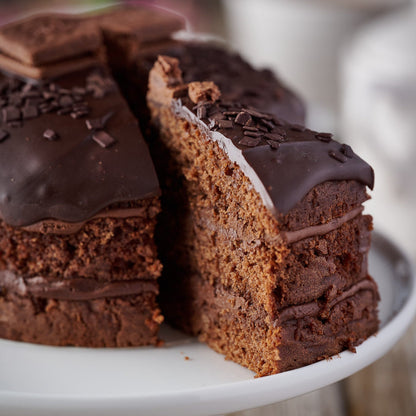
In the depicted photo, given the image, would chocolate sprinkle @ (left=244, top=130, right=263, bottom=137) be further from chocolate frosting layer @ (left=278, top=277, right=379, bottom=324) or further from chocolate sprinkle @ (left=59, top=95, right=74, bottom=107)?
chocolate sprinkle @ (left=59, top=95, right=74, bottom=107)

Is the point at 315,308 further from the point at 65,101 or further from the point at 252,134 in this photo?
the point at 65,101

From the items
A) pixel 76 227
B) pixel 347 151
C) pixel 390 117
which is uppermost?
pixel 347 151

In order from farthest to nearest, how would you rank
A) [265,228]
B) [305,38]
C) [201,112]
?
[305,38], [201,112], [265,228]

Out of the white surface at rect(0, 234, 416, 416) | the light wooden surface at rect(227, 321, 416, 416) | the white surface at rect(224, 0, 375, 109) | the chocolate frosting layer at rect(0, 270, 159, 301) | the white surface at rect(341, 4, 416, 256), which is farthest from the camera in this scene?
the white surface at rect(224, 0, 375, 109)

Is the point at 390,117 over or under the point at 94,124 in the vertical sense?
under

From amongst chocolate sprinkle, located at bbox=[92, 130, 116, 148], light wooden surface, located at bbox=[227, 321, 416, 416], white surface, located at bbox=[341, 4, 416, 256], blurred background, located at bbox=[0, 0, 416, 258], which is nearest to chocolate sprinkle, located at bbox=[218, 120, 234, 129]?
chocolate sprinkle, located at bbox=[92, 130, 116, 148]

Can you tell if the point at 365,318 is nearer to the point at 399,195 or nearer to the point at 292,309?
the point at 292,309

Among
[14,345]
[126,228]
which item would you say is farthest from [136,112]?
[14,345]

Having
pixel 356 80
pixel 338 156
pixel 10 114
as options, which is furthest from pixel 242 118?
pixel 356 80
